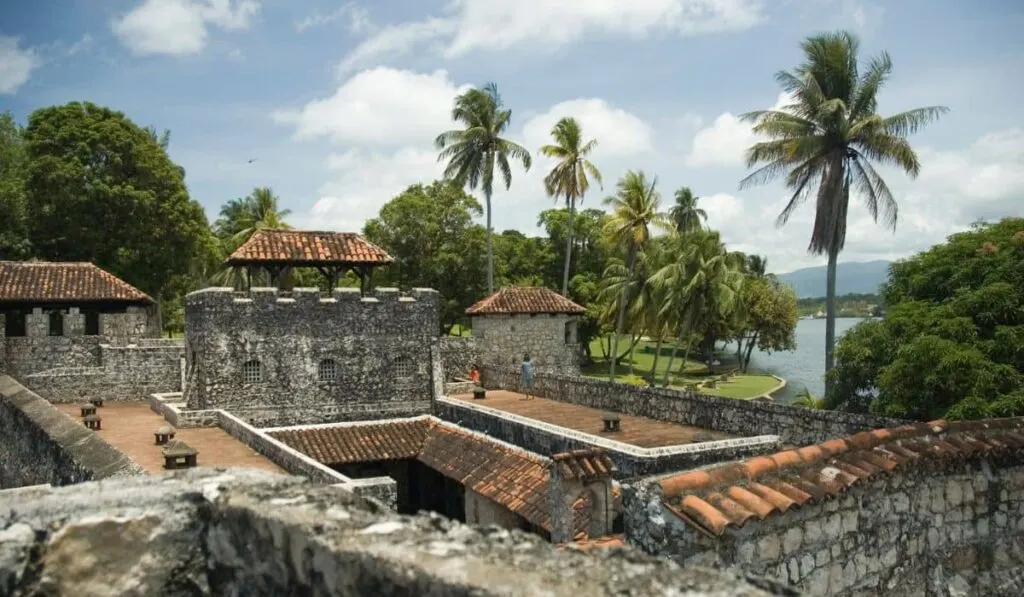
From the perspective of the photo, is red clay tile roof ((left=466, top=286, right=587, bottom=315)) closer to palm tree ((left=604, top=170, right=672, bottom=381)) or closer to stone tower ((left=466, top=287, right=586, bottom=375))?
stone tower ((left=466, top=287, right=586, bottom=375))

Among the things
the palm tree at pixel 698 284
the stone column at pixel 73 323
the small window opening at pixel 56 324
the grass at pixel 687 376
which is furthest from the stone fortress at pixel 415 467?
the grass at pixel 687 376

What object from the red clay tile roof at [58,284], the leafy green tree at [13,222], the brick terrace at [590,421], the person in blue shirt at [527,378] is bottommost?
the brick terrace at [590,421]

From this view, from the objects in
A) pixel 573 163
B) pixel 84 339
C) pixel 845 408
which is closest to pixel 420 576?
pixel 845 408

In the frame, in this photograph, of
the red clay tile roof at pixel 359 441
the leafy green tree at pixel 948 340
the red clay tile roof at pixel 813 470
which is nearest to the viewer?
the red clay tile roof at pixel 813 470

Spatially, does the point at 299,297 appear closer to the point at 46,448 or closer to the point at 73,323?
the point at 73,323

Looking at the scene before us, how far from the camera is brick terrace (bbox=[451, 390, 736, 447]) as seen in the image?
49.8 ft

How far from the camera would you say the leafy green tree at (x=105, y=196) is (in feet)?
106

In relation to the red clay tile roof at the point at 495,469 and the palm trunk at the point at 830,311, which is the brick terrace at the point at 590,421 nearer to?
the red clay tile roof at the point at 495,469

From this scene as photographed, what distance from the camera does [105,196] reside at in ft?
107

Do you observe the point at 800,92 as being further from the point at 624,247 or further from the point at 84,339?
the point at 84,339

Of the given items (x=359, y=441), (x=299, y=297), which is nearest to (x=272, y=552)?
(x=359, y=441)

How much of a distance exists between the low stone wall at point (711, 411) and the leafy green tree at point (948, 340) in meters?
1.54

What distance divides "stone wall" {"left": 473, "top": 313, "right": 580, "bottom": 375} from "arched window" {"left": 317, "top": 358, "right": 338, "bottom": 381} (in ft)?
19.5

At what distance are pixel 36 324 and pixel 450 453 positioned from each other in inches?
663
